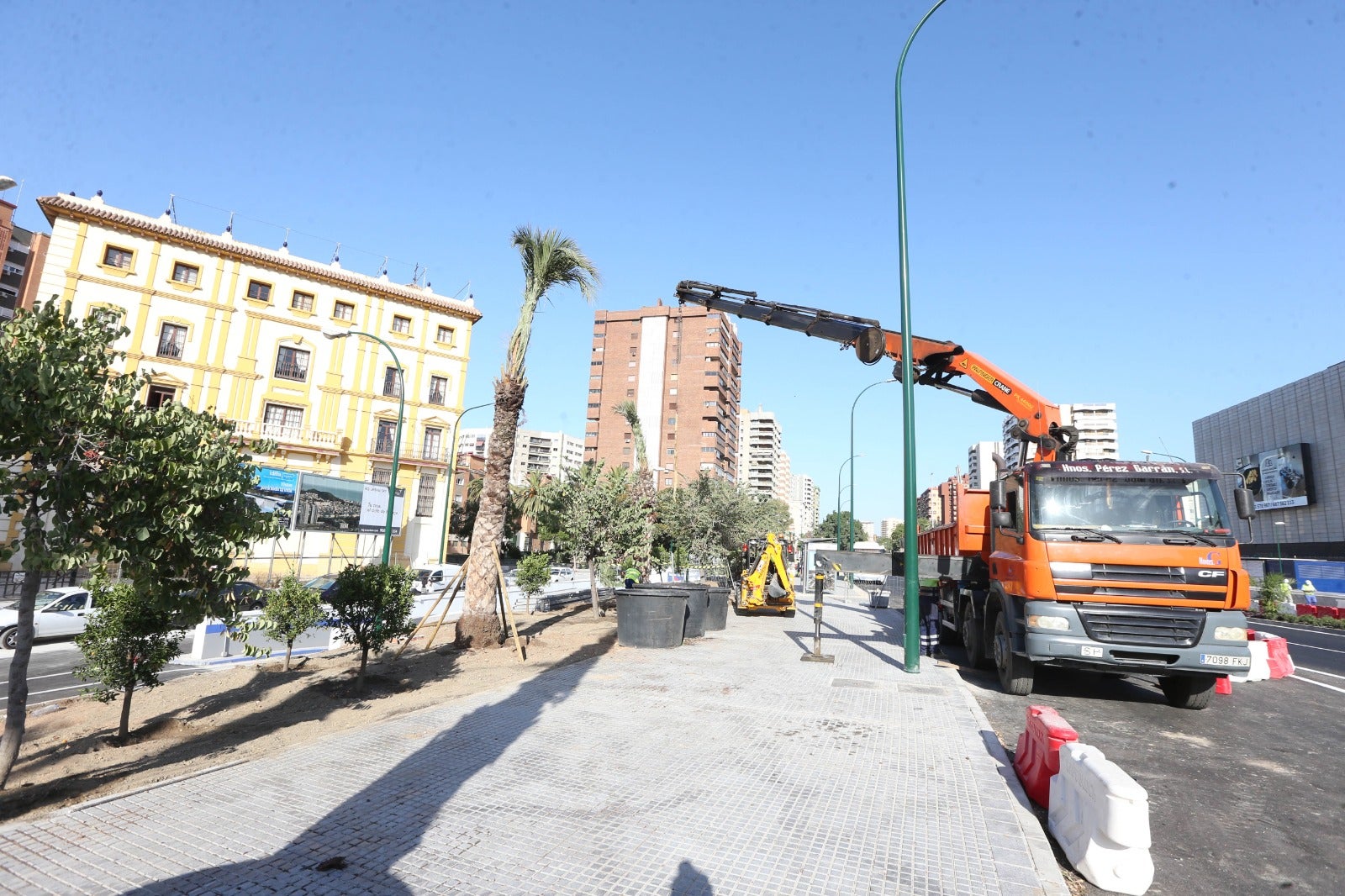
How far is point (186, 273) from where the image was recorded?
31.6m

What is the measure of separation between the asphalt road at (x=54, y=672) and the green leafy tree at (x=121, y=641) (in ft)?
10.4

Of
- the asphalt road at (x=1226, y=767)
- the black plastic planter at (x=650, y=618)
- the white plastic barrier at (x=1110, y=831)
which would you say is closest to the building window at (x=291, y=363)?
the black plastic planter at (x=650, y=618)

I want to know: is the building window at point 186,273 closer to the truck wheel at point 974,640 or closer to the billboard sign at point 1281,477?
the truck wheel at point 974,640

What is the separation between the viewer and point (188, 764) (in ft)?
19.2

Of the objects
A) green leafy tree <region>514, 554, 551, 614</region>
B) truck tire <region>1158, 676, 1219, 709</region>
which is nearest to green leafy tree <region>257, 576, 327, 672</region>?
green leafy tree <region>514, 554, 551, 614</region>

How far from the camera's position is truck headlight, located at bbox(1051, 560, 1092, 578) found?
795cm

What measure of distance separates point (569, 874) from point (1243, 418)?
7943 cm

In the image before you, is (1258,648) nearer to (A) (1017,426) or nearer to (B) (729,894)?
(A) (1017,426)

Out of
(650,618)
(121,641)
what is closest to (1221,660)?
(650,618)

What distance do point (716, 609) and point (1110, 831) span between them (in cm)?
1161

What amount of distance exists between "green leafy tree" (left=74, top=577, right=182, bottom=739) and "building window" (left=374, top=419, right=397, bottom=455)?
30.1m

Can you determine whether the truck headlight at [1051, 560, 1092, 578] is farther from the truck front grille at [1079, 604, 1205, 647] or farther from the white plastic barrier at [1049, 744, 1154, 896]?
the white plastic barrier at [1049, 744, 1154, 896]

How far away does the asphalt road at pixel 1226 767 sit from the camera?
166 inches

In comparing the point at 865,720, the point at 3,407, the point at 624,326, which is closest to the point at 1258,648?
the point at 865,720
